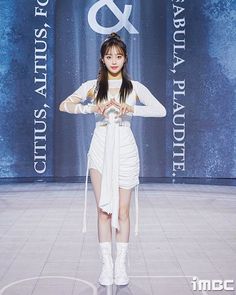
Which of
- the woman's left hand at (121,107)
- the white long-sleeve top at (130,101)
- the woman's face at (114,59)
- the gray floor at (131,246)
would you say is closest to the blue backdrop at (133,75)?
the gray floor at (131,246)

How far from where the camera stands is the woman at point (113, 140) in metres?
2.55

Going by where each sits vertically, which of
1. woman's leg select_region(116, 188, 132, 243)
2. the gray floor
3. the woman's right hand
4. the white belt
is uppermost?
the woman's right hand

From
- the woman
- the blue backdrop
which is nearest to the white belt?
the woman

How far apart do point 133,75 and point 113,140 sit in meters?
6.53

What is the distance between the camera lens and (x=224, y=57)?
8.93 meters

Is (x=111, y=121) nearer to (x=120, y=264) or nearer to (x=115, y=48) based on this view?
(x=115, y=48)

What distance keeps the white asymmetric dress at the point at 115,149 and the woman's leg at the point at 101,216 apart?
4 centimetres

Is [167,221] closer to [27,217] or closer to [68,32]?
[27,217]

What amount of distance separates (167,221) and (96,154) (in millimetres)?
2530

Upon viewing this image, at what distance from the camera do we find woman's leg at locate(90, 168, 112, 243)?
8.77 ft

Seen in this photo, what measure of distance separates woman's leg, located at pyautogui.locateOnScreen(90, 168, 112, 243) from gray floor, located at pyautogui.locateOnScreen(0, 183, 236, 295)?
0.30 meters

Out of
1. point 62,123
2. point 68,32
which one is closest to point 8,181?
point 62,123

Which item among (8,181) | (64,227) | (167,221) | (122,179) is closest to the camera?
(122,179)

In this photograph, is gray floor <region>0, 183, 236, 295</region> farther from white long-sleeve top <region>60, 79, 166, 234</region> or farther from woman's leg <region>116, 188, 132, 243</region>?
white long-sleeve top <region>60, 79, 166, 234</region>
